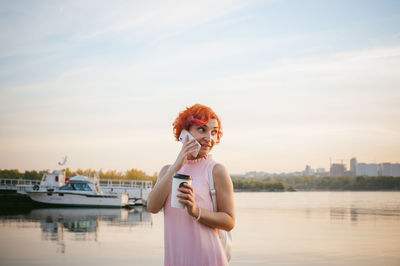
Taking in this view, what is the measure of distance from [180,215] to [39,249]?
10.9 m

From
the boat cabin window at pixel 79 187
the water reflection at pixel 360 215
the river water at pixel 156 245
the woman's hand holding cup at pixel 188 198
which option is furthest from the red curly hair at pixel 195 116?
the boat cabin window at pixel 79 187

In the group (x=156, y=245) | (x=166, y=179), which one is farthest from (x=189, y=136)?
(x=156, y=245)

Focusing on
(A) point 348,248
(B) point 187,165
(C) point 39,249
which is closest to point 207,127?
(B) point 187,165

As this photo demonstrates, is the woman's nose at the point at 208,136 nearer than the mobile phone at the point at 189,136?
No

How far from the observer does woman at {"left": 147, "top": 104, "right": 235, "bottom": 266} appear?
7.43 feet

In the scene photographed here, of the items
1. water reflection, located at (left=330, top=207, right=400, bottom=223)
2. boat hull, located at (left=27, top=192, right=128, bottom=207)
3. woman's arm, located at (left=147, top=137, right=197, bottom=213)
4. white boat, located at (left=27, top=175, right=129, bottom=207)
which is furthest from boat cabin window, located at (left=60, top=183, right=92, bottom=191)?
woman's arm, located at (left=147, top=137, right=197, bottom=213)

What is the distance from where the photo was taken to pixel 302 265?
10.5 m

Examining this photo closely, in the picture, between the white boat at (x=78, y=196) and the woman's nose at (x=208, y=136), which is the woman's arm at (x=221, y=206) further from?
the white boat at (x=78, y=196)

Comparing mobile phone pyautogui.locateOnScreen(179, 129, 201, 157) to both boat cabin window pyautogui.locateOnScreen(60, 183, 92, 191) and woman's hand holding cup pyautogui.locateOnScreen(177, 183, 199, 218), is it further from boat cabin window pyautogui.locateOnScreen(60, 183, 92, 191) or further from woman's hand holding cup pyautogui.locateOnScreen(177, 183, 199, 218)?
boat cabin window pyautogui.locateOnScreen(60, 183, 92, 191)

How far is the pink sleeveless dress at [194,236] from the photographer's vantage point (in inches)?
89.9

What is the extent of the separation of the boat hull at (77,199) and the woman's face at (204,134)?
99.8ft

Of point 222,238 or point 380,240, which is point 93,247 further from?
point 222,238

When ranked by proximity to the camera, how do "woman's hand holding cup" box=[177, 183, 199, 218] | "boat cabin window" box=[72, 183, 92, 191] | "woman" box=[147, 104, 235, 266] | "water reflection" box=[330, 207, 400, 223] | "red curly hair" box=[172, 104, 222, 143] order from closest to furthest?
"woman's hand holding cup" box=[177, 183, 199, 218] → "woman" box=[147, 104, 235, 266] → "red curly hair" box=[172, 104, 222, 143] → "water reflection" box=[330, 207, 400, 223] → "boat cabin window" box=[72, 183, 92, 191]

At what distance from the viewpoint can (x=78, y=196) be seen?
31469 millimetres
